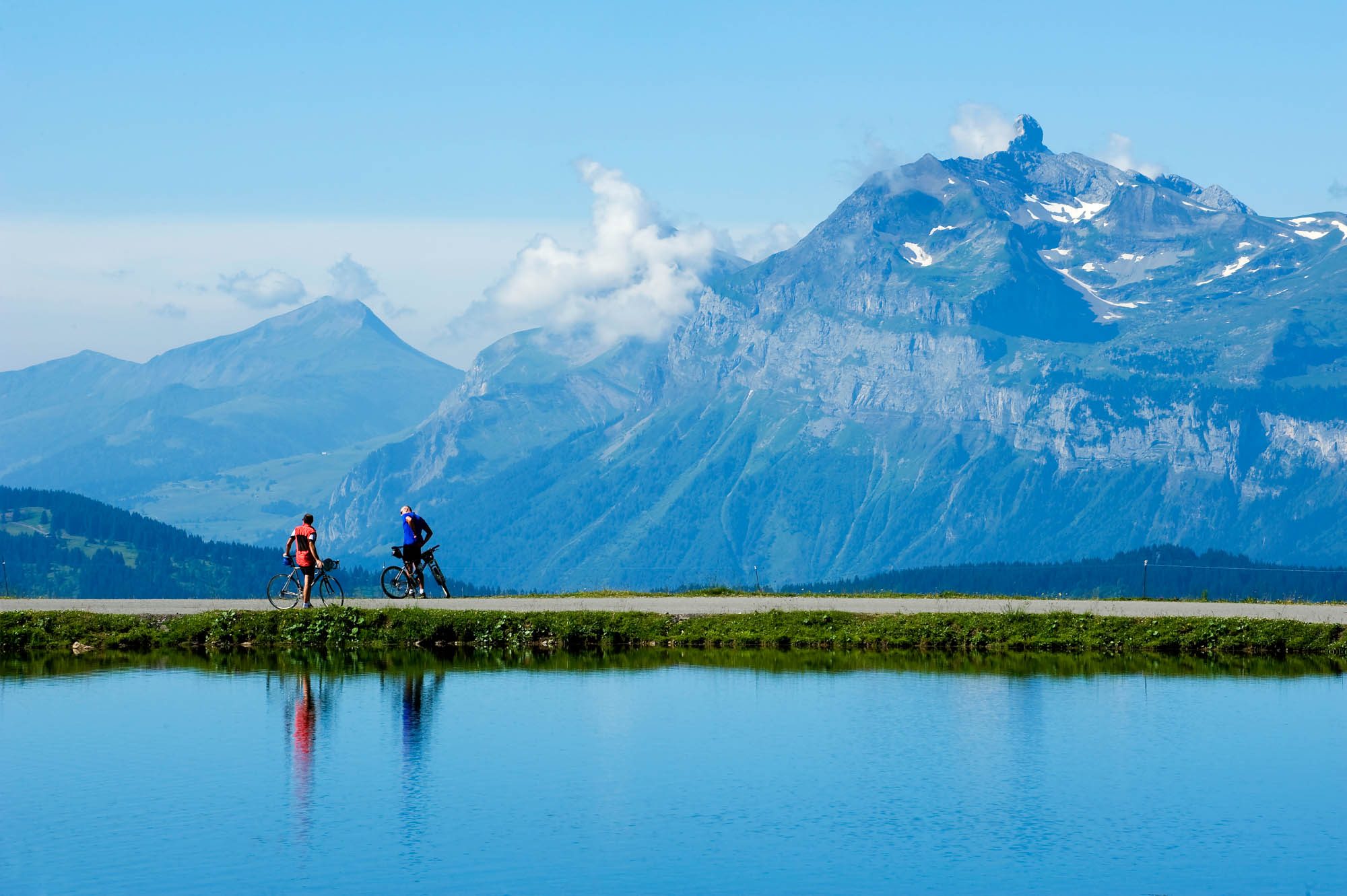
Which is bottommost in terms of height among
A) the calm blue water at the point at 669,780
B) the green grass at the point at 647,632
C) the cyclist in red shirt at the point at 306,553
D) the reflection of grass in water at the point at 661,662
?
the calm blue water at the point at 669,780

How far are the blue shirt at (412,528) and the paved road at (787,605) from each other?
2.35 metres

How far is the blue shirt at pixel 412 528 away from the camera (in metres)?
59.5

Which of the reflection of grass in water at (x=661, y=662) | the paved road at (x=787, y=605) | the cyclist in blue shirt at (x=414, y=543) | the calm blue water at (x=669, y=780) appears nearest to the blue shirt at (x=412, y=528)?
the cyclist in blue shirt at (x=414, y=543)

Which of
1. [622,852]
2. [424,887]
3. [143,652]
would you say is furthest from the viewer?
[143,652]

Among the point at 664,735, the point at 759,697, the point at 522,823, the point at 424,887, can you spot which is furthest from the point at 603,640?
the point at 424,887

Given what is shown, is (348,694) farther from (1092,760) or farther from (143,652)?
(1092,760)

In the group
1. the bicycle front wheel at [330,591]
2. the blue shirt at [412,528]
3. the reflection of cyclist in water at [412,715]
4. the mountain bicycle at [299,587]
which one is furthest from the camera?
the blue shirt at [412,528]

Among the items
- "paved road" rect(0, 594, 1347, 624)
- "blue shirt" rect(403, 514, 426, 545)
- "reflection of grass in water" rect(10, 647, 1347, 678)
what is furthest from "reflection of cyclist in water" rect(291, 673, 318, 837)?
"paved road" rect(0, 594, 1347, 624)

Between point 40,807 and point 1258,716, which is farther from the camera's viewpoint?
point 1258,716

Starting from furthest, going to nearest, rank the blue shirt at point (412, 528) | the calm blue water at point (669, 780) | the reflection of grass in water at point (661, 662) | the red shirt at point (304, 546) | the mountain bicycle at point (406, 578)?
1. the mountain bicycle at point (406, 578)
2. the blue shirt at point (412, 528)
3. the red shirt at point (304, 546)
4. the reflection of grass in water at point (661, 662)
5. the calm blue water at point (669, 780)

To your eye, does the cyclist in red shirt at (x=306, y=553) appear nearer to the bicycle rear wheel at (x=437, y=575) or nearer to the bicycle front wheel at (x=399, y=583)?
the bicycle front wheel at (x=399, y=583)

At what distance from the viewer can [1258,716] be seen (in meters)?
42.4

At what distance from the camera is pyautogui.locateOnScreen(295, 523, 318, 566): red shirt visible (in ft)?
188

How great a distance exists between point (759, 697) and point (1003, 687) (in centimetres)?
696
